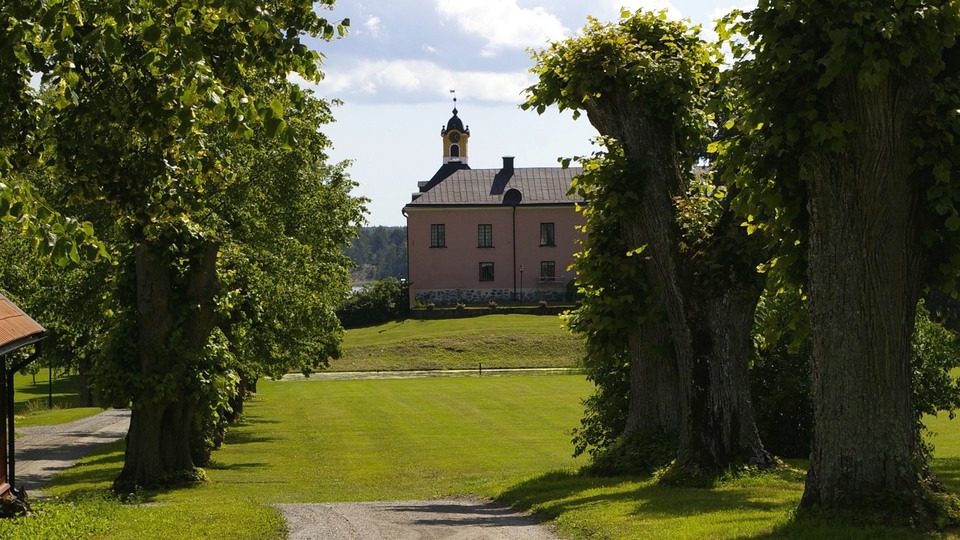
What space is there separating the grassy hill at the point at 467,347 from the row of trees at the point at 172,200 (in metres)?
25.8

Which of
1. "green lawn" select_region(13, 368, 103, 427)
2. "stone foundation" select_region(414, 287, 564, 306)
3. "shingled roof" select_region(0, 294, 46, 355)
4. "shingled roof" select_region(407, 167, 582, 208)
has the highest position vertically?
"shingled roof" select_region(407, 167, 582, 208)

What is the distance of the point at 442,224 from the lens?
89438 millimetres

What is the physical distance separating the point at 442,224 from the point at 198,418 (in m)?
67.4

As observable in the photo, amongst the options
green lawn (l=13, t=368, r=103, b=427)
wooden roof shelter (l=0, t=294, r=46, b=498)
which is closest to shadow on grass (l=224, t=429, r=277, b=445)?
green lawn (l=13, t=368, r=103, b=427)

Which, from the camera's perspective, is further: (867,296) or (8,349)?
(8,349)

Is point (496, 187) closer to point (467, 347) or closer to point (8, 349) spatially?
point (467, 347)

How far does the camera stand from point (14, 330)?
15805 millimetres

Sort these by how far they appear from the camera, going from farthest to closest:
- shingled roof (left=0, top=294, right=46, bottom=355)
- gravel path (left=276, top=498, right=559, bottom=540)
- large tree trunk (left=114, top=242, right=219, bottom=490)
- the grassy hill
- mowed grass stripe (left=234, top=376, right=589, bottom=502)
→ the grassy hill, mowed grass stripe (left=234, top=376, right=589, bottom=502), large tree trunk (left=114, top=242, right=219, bottom=490), shingled roof (left=0, top=294, right=46, bottom=355), gravel path (left=276, top=498, right=559, bottom=540)

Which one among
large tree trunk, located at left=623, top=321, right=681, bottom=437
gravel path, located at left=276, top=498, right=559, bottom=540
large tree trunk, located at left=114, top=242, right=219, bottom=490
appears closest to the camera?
gravel path, located at left=276, top=498, right=559, bottom=540

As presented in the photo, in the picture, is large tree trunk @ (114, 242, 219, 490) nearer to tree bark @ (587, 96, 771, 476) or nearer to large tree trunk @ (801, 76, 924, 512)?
tree bark @ (587, 96, 771, 476)

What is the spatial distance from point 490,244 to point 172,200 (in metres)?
76.8

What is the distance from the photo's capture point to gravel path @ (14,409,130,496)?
26922 mm

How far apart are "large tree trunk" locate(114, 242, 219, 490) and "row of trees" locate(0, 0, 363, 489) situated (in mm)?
28

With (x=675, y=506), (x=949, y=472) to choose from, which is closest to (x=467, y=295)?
(x=949, y=472)
